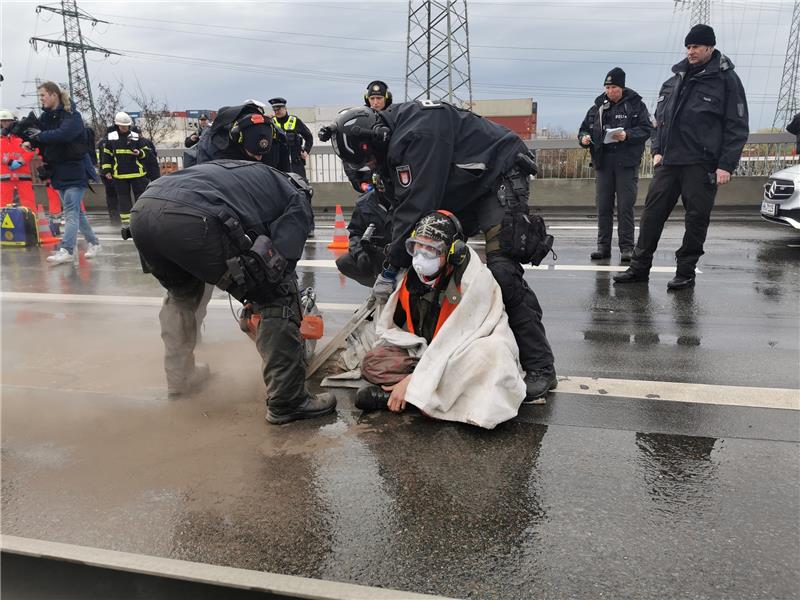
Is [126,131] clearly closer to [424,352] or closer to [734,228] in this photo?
[424,352]

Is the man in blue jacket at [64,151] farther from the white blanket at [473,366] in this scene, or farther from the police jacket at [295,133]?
the white blanket at [473,366]

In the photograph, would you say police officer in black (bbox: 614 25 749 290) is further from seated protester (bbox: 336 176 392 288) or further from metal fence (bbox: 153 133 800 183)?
metal fence (bbox: 153 133 800 183)

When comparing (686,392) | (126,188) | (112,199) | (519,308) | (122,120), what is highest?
(122,120)

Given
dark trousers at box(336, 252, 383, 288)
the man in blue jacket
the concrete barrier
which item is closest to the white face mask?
dark trousers at box(336, 252, 383, 288)

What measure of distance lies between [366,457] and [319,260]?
5.22 m

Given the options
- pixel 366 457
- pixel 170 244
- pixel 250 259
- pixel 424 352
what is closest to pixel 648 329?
pixel 424 352

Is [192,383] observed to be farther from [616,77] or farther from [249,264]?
[616,77]

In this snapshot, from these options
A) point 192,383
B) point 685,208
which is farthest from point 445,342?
point 685,208

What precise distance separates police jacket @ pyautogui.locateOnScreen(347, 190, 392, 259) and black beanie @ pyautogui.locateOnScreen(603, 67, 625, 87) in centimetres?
377

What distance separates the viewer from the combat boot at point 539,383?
11.2 ft

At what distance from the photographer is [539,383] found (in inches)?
136

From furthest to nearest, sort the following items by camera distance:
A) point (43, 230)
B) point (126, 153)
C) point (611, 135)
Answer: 1. point (126, 153)
2. point (43, 230)
3. point (611, 135)

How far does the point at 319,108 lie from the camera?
50.8 m

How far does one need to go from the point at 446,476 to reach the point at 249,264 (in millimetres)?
1358
